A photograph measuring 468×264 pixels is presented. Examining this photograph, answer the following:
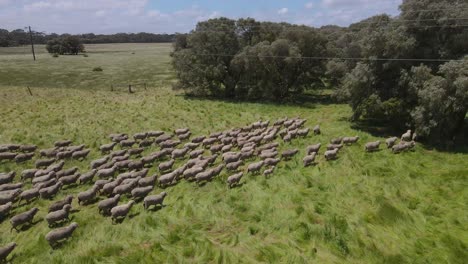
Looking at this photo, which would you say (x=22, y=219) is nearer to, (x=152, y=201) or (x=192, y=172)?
(x=152, y=201)

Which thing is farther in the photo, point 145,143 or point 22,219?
point 145,143

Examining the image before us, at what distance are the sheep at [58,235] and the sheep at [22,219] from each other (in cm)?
260

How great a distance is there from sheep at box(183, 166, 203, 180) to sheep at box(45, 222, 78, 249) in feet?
22.0

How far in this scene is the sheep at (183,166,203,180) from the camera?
60.4ft

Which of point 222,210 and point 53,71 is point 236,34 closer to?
point 222,210

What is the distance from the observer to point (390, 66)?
26.1 metres

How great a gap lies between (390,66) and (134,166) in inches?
835

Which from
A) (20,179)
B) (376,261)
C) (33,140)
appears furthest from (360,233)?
(33,140)

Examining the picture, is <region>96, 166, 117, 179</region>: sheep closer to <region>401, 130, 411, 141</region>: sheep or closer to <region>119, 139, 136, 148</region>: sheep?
<region>119, 139, 136, 148</region>: sheep

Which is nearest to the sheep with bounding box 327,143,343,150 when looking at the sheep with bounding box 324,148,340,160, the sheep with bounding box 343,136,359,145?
the sheep with bounding box 343,136,359,145

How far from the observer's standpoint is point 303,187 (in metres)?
16.3

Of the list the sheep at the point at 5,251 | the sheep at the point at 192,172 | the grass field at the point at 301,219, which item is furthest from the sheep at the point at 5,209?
the sheep at the point at 192,172

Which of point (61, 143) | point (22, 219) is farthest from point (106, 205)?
point (61, 143)

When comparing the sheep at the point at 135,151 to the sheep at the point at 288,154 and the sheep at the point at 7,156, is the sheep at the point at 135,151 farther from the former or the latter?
the sheep at the point at 288,154
